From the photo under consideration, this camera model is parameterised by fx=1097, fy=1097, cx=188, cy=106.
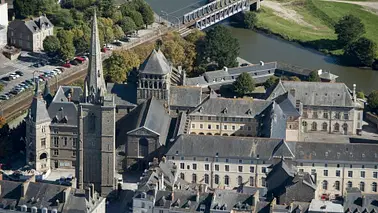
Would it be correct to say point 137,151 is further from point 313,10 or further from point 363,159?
point 313,10

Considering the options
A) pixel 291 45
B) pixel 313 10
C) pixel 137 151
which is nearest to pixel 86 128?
pixel 137 151

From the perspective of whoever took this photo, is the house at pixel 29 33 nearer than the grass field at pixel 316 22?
Yes

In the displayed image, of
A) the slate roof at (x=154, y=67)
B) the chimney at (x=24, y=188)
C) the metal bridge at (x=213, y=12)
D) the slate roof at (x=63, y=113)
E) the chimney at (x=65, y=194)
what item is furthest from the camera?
the metal bridge at (x=213, y=12)

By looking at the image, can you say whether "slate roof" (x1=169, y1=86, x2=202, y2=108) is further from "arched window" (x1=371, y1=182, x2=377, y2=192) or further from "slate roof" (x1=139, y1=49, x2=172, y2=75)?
"arched window" (x1=371, y1=182, x2=377, y2=192)

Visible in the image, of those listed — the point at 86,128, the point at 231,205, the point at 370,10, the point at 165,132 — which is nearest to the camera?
the point at 231,205

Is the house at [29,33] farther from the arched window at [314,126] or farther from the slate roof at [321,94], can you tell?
the arched window at [314,126]

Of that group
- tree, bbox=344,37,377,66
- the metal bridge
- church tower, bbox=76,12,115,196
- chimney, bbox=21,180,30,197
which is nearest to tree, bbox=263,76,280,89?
tree, bbox=344,37,377,66

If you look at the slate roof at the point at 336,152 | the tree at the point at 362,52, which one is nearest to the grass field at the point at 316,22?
the tree at the point at 362,52
